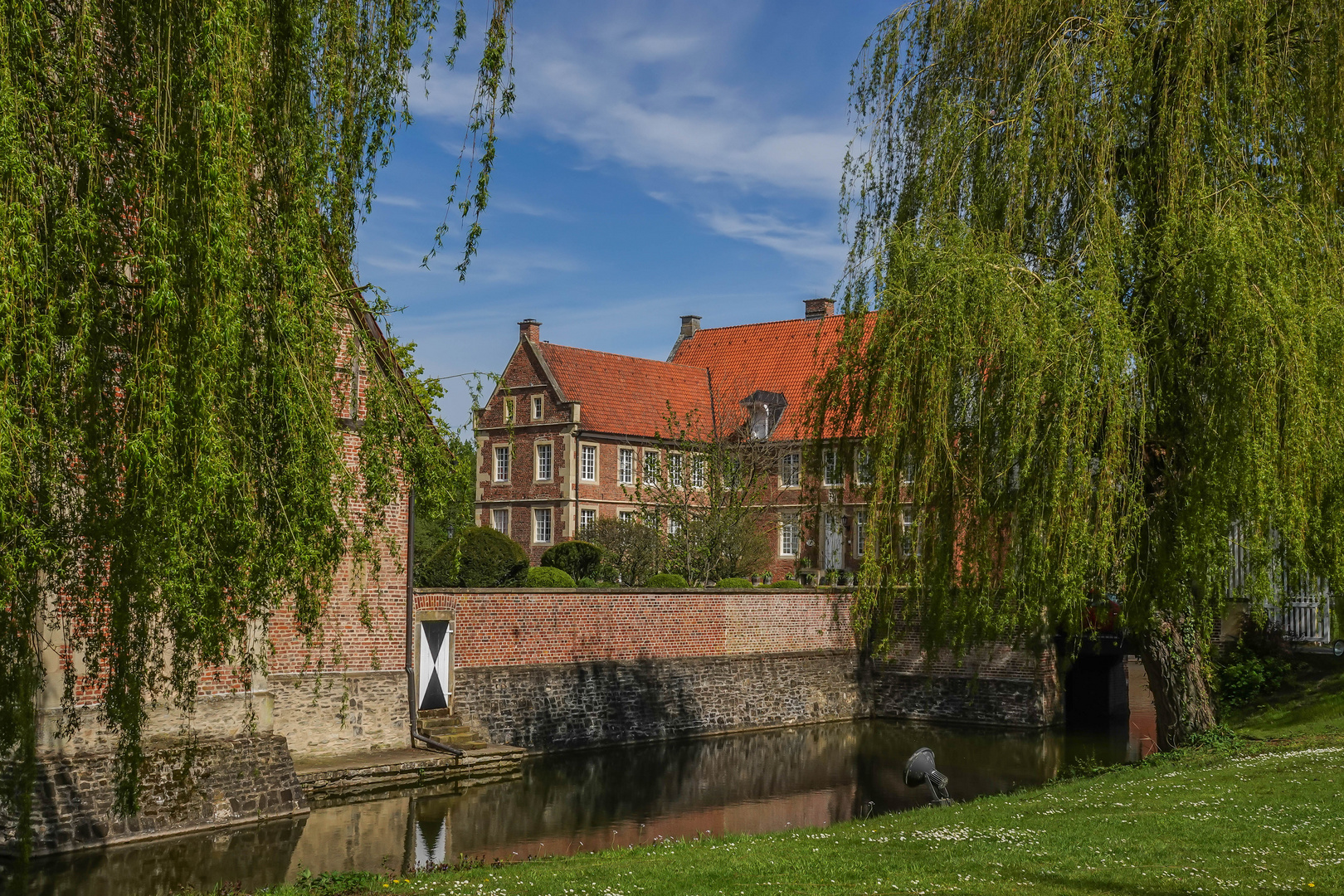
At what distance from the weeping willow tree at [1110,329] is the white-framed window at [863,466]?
0.66ft

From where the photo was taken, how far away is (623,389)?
4253 centimetres

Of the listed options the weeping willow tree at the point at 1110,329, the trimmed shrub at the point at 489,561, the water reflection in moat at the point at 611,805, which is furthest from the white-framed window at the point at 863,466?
the trimmed shrub at the point at 489,561


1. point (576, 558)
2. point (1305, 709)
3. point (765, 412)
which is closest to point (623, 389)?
point (765, 412)

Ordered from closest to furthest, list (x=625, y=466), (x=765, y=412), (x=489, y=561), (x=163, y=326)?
Answer: (x=163, y=326) < (x=489, y=561) < (x=625, y=466) < (x=765, y=412)

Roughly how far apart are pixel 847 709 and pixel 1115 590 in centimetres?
1576

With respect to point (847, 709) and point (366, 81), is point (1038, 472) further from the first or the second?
point (847, 709)

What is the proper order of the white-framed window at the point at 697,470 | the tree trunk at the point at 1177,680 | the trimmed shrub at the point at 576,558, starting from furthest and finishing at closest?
1. the white-framed window at the point at 697,470
2. the trimmed shrub at the point at 576,558
3. the tree trunk at the point at 1177,680

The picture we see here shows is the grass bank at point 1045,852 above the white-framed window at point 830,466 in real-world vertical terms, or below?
below

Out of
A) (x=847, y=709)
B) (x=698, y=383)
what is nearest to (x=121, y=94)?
(x=847, y=709)

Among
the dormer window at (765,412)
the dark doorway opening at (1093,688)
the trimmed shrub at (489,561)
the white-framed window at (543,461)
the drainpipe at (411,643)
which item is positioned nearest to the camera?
the drainpipe at (411,643)

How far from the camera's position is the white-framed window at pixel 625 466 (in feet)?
136

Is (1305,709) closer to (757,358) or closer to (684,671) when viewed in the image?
(684,671)

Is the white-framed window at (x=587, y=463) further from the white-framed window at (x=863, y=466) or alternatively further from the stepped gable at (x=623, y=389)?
the white-framed window at (x=863, y=466)

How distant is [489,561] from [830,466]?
49.3ft
